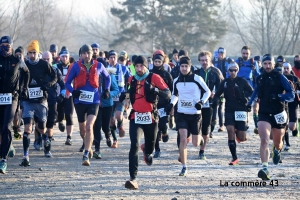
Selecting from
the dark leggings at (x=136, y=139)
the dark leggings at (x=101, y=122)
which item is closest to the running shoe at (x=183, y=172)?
the dark leggings at (x=136, y=139)

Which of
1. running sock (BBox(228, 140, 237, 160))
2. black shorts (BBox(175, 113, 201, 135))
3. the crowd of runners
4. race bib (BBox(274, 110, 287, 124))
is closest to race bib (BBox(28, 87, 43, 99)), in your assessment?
the crowd of runners

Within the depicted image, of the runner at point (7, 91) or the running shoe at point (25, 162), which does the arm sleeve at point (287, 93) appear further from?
the running shoe at point (25, 162)

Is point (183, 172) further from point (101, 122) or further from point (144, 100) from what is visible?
point (101, 122)

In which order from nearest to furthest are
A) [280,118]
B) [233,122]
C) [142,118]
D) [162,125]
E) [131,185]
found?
1. [131,185]
2. [142,118]
3. [280,118]
4. [233,122]
5. [162,125]

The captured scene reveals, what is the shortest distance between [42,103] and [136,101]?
268cm

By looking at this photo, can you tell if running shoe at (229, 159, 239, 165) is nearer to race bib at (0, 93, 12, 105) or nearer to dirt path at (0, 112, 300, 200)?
dirt path at (0, 112, 300, 200)

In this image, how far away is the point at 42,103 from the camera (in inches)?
424

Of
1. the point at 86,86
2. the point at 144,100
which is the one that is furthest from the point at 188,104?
the point at 86,86

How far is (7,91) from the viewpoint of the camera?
9711 mm

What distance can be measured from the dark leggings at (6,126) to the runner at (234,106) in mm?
3822

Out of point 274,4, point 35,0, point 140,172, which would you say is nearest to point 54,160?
point 140,172

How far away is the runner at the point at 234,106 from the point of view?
10859 millimetres

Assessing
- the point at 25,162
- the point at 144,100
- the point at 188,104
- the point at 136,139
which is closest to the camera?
the point at 136,139

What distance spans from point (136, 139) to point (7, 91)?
105 inches
